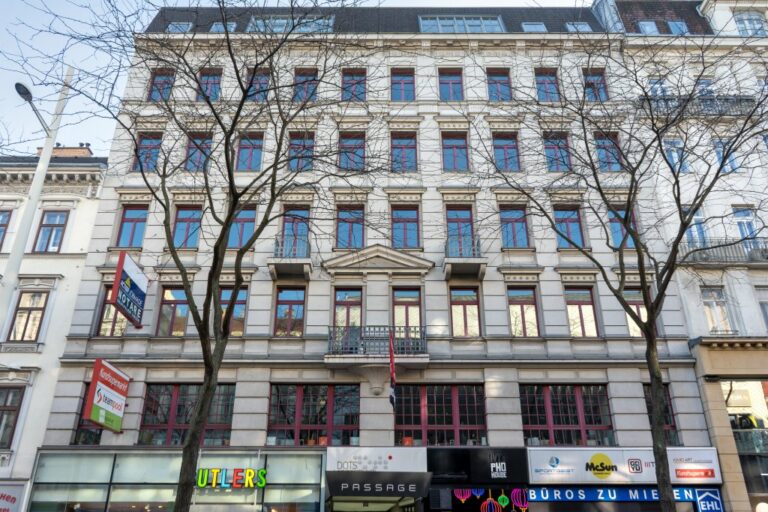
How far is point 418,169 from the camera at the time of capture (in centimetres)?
2281

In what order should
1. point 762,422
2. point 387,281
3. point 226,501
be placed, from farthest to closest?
point 387,281 < point 762,422 < point 226,501

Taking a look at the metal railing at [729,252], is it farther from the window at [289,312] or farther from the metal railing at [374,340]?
the window at [289,312]

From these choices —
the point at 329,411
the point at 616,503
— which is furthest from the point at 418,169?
the point at 616,503

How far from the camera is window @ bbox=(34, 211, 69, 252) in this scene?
2153cm

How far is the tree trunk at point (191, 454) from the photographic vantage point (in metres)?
10.2

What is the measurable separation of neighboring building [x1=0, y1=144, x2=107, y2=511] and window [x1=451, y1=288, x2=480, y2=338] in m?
13.9

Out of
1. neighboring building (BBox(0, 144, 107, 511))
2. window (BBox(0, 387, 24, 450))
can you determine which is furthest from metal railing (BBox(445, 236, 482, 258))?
window (BBox(0, 387, 24, 450))

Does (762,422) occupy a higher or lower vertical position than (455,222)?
lower

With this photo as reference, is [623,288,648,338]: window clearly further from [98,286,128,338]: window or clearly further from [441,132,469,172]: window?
[98,286,128,338]: window

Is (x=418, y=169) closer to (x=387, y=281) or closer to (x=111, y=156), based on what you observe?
(x=387, y=281)

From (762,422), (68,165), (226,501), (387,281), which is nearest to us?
(226,501)

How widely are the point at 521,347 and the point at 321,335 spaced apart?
7.18 metres

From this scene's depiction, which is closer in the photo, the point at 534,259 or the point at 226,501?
the point at 226,501

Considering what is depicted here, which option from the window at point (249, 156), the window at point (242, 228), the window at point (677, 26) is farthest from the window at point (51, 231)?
the window at point (677, 26)
